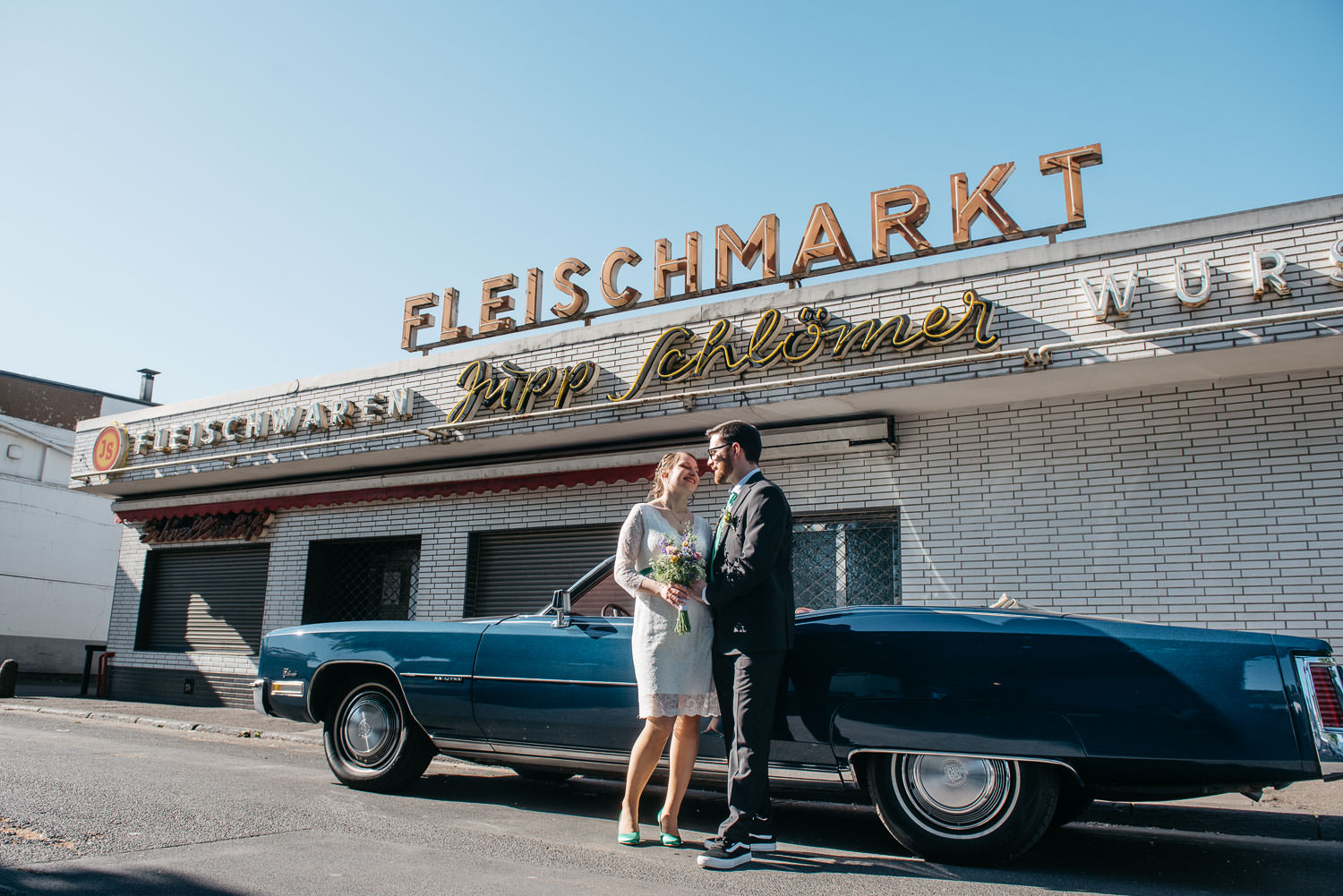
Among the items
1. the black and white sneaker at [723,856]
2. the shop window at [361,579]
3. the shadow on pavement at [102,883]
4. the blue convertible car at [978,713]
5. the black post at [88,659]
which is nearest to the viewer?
the shadow on pavement at [102,883]

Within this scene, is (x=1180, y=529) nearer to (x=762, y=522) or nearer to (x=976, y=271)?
(x=976, y=271)

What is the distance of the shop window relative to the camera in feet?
41.3

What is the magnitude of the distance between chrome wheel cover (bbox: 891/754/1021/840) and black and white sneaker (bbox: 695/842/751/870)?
0.74 metres

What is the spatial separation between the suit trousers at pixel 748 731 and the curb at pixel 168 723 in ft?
20.0

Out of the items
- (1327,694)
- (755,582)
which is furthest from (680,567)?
(1327,694)

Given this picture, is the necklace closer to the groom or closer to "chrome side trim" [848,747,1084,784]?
the groom

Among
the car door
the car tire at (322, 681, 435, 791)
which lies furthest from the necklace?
the car tire at (322, 681, 435, 791)

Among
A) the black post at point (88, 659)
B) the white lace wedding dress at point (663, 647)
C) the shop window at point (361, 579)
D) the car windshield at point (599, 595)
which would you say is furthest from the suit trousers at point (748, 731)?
the black post at point (88, 659)

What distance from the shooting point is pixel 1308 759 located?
3410 millimetres

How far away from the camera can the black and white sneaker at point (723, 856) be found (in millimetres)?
3699

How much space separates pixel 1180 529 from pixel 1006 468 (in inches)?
57.8

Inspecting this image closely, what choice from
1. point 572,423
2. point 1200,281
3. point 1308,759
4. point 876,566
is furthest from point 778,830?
point 572,423

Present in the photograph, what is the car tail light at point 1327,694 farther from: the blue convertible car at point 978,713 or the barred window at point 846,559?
the barred window at point 846,559

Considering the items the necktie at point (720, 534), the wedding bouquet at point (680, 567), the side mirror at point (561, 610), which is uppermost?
the necktie at point (720, 534)
